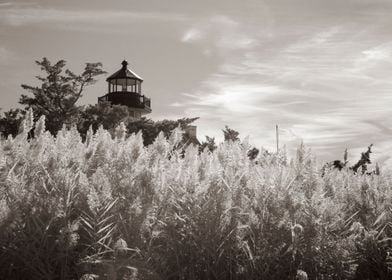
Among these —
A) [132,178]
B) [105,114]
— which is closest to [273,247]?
[132,178]

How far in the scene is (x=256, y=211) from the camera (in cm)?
286

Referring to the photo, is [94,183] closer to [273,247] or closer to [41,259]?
[41,259]

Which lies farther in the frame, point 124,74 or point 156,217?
point 124,74

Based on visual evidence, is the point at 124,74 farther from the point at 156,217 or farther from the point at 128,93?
the point at 156,217

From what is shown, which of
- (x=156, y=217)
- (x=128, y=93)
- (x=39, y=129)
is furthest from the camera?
(x=128, y=93)

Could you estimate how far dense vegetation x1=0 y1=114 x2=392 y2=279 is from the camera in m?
2.42

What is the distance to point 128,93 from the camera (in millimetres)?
47656

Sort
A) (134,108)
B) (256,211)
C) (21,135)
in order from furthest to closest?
(134,108)
(21,135)
(256,211)

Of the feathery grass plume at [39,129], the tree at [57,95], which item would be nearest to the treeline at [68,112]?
the tree at [57,95]

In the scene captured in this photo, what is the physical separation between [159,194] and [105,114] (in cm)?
3331

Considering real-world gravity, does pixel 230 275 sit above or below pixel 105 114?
below

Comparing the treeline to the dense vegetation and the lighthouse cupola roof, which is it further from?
the dense vegetation

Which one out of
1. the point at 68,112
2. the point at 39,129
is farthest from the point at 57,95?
the point at 39,129

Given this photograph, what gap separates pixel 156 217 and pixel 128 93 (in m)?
45.8
